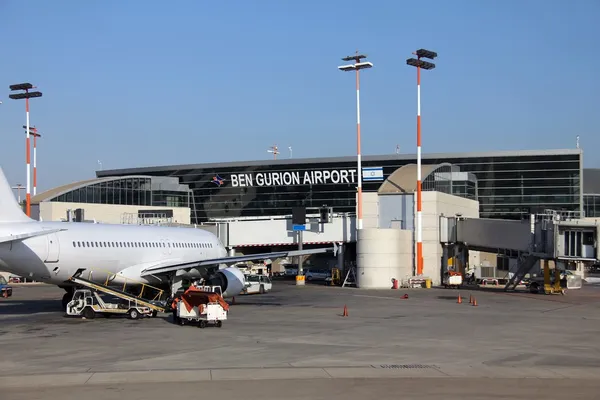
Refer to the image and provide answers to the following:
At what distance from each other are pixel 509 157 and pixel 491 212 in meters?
8.15

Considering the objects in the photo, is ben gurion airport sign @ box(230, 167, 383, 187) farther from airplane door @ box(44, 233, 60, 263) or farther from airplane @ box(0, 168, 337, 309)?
airplane door @ box(44, 233, 60, 263)

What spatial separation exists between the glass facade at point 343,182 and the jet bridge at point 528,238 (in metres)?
37.0

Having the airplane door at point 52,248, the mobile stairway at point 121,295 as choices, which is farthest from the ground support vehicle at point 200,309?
the airplane door at point 52,248

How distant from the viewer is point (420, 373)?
65.3 ft

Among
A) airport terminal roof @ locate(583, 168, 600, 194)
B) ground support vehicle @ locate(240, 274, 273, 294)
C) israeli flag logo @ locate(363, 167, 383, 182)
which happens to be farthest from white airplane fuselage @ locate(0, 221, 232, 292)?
airport terminal roof @ locate(583, 168, 600, 194)

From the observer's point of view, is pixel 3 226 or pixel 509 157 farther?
pixel 509 157

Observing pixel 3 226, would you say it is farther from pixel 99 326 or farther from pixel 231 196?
pixel 231 196

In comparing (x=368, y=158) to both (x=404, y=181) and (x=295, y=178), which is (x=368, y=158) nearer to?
(x=295, y=178)

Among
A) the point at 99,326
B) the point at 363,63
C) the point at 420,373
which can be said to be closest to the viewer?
the point at 420,373

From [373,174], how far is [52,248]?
263ft

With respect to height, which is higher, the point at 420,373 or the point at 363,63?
the point at 363,63

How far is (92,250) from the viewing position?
3684cm

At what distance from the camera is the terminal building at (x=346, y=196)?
2694 inches

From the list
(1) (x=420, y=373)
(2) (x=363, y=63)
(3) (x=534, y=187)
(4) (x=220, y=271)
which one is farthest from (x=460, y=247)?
(1) (x=420, y=373)
